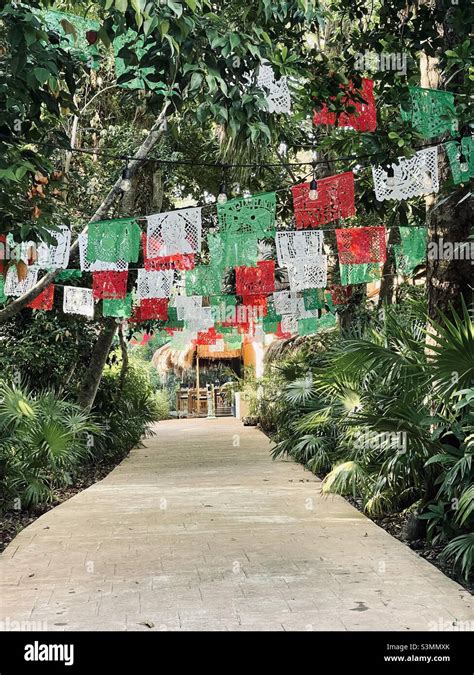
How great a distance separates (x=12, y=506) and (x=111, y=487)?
2.76m

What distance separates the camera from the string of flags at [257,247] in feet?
25.5

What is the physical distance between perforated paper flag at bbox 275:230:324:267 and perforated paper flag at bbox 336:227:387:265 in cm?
34

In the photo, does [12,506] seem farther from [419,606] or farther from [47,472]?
[419,606]

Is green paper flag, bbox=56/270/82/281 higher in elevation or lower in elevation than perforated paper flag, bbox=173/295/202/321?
higher

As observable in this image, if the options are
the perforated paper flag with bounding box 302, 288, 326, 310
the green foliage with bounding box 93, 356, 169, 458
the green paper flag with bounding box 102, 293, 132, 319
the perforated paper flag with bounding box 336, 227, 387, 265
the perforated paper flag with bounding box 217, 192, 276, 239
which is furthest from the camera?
the green foliage with bounding box 93, 356, 169, 458

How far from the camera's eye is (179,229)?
10344 mm

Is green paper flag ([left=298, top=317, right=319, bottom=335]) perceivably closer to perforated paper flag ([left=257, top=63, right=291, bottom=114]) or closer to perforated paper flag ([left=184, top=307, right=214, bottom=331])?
perforated paper flag ([left=184, top=307, right=214, bottom=331])

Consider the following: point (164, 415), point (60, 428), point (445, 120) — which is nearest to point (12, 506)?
point (60, 428)

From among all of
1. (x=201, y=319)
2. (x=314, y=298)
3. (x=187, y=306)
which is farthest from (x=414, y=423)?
(x=201, y=319)

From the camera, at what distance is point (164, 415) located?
101 ft

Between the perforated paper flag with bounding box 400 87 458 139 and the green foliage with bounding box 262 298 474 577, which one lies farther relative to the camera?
the perforated paper flag with bounding box 400 87 458 139

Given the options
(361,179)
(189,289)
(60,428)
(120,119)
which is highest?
(120,119)

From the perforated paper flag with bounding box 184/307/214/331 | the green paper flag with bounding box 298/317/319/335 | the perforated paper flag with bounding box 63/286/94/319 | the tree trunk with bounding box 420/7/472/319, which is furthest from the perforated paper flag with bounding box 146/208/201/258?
the green paper flag with bounding box 298/317/319/335

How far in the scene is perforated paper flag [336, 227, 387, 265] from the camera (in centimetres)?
1088
